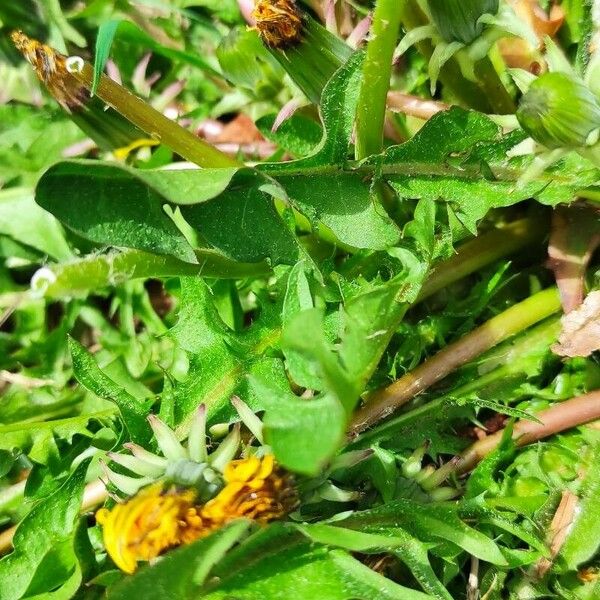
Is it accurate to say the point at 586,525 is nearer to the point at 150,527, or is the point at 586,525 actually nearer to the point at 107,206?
the point at 150,527

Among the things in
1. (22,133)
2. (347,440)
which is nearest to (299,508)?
(347,440)

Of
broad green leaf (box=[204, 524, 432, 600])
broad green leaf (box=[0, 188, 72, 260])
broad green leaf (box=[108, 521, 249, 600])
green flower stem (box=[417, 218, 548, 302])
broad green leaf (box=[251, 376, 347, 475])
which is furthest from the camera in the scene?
broad green leaf (box=[0, 188, 72, 260])

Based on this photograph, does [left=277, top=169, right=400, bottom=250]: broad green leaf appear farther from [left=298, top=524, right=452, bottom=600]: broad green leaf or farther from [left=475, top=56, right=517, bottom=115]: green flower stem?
[left=298, top=524, right=452, bottom=600]: broad green leaf

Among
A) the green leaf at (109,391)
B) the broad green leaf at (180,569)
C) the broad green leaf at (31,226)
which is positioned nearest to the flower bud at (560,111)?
the broad green leaf at (180,569)

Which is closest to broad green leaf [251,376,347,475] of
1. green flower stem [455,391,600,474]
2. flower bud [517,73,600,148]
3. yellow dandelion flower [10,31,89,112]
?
flower bud [517,73,600,148]

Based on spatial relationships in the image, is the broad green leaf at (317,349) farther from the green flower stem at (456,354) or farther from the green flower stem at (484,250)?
the green flower stem at (484,250)

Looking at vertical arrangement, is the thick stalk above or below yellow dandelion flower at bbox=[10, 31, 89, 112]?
below
